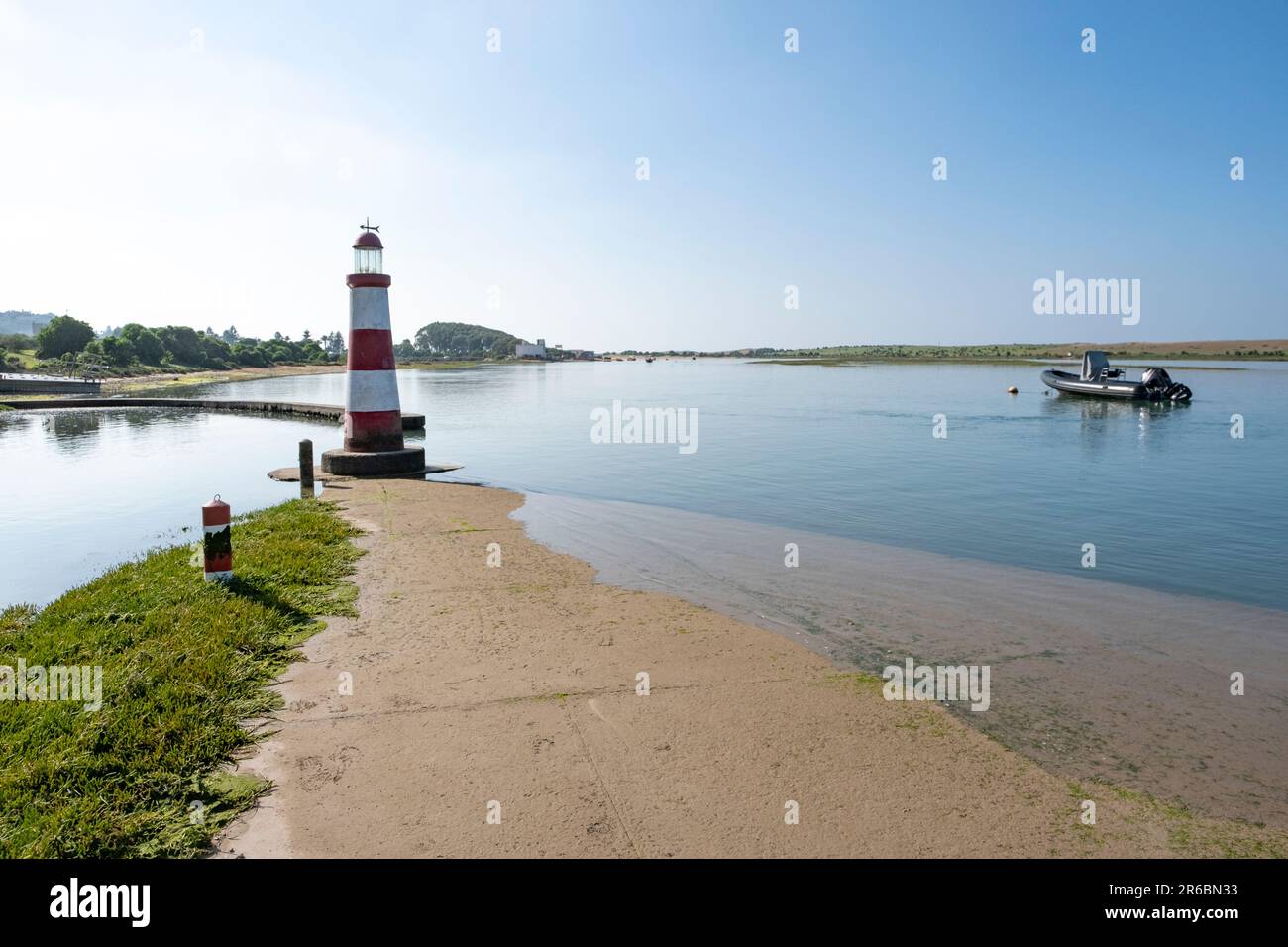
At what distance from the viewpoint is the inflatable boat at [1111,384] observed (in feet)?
196

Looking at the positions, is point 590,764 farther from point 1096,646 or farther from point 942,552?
point 942,552

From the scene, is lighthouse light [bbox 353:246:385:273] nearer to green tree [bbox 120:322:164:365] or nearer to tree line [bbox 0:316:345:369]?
tree line [bbox 0:316:345:369]

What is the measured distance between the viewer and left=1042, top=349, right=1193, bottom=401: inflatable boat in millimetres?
59875

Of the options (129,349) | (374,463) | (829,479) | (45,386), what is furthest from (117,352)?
(829,479)

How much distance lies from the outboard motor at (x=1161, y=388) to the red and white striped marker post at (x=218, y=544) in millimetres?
66858

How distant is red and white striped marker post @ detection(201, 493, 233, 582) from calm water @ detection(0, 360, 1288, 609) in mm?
4069

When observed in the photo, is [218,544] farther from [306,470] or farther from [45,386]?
[45,386]

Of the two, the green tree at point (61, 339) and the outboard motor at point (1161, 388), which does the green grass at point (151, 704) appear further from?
the green tree at point (61, 339)

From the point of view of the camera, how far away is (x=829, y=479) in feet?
80.6

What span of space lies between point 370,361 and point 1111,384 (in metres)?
63.3

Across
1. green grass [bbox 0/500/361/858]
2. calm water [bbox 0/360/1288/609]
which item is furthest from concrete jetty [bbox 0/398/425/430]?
green grass [bbox 0/500/361/858]

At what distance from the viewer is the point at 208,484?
22953 millimetres

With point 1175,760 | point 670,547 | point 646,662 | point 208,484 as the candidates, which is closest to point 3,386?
point 208,484
